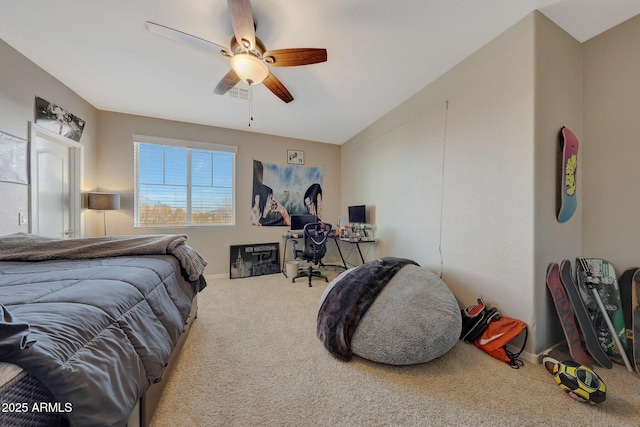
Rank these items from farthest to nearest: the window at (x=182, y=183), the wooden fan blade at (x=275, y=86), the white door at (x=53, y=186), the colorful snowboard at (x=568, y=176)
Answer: the window at (x=182, y=183) → the white door at (x=53, y=186) → the wooden fan blade at (x=275, y=86) → the colorful snowboard at (x=568, y=176)

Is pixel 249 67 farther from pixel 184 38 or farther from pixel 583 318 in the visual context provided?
pixel 583 318

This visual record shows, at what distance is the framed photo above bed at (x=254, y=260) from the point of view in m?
3.87

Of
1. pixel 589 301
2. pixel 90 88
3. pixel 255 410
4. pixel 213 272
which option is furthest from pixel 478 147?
pixel 90 88

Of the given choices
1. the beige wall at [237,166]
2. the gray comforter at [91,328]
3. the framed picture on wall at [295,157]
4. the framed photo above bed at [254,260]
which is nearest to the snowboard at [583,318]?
the gray comforter at [91,328]

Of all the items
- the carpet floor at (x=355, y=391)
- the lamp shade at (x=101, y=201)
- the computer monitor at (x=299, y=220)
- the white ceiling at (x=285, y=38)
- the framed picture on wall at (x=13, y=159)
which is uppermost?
the white ceiling at (x=285, y=38)

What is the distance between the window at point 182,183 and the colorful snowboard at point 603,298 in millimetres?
4344

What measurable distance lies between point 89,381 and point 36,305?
433 millimetres

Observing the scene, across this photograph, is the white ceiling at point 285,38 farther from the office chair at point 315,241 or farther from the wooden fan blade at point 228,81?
the office chair at point 315,241

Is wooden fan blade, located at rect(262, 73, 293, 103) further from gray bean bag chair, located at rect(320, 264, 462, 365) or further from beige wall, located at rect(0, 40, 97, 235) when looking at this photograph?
beige wall, located at rect(0, 40, 97, 235)

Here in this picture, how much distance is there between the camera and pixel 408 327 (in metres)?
1.63

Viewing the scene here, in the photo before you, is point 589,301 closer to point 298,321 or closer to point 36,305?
point 298,321

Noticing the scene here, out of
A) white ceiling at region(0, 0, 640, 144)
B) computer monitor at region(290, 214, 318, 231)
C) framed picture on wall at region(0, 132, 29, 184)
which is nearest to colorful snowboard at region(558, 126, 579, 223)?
white ceiling at region(0, 0, 640, 144)

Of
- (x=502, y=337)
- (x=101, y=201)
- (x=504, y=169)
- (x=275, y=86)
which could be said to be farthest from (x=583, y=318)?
(x=101, y=201)

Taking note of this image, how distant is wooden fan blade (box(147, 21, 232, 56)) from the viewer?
60.7 inches
